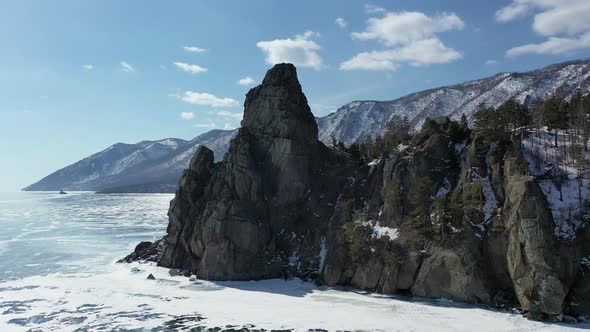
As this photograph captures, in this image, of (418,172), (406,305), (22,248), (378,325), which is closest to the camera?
(378,325)

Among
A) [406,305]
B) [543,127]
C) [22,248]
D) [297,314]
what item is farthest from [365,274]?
[22,248]

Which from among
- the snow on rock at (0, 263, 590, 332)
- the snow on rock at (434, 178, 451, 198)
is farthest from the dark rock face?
the snow on rock at (434, 178, 451, 198)

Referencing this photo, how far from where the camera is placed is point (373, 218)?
2638 inches

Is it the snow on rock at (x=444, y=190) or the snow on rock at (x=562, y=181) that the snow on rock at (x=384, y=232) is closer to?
the snow on rock at (x=444, y=190)

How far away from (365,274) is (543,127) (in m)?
45.8

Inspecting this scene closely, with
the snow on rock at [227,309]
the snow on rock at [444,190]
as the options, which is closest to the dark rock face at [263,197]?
the snow on rock at [227,309]

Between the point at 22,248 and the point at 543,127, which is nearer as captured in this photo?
the point at 543,127

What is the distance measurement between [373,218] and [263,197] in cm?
2026

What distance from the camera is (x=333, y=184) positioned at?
78.3 m

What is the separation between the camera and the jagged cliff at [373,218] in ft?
161

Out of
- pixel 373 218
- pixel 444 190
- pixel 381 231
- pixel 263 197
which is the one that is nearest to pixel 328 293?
pixel 381 231

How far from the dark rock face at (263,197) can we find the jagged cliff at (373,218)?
21 cm

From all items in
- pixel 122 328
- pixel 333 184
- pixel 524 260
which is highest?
pixel 333 184

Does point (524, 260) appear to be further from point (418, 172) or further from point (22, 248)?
point (22, 248)
